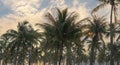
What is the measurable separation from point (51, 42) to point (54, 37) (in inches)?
64.7

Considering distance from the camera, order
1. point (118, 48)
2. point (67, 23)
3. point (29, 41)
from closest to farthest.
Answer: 1. point (67, 23)
2. point (29, 41)
3. point (118, 48)

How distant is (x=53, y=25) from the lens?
42.7m

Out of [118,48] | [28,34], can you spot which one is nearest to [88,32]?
[28,34]

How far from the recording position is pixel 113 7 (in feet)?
141

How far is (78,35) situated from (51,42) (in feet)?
12.6

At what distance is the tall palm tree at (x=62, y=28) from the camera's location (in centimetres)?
4203

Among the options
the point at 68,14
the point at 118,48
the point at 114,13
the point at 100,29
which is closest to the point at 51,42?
the point at 68,14

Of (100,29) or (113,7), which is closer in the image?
(113,7)

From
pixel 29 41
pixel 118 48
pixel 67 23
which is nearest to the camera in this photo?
pixel 67 23

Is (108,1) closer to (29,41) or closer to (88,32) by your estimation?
(88,32)

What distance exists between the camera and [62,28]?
4175 centimetres

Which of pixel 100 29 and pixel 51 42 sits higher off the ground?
pixel 100 29

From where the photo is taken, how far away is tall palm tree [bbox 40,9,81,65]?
4203 centimetres

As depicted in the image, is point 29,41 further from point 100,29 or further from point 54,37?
point 54,37
